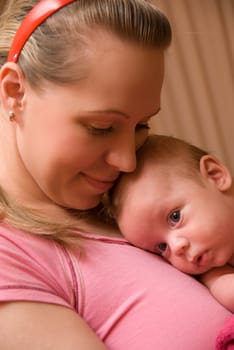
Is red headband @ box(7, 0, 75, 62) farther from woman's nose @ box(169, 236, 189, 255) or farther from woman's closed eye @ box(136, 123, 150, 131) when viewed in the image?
woman's nose @ box(169, 236, 189, 255)

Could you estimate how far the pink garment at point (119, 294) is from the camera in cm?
87

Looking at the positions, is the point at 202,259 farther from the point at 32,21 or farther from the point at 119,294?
the point at 32,21

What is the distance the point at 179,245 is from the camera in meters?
0.96

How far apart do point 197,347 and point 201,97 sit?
130cm

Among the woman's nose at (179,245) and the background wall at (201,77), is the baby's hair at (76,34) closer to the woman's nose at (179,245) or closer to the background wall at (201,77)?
the woman's nose at (179,245)

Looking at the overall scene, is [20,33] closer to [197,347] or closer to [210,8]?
[197,347]

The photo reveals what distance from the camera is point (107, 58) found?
0.87m

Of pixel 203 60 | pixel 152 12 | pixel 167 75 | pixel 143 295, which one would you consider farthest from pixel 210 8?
pixel 143 295

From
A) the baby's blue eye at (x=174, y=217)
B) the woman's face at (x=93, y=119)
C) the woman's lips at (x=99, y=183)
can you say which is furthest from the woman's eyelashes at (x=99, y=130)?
the baby's blue eye at (x=174, y=217)

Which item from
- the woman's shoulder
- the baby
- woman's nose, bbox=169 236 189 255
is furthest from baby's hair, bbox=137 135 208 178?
the woman's shoulder

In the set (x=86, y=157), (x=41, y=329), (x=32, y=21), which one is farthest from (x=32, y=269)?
(x=32, y=21)

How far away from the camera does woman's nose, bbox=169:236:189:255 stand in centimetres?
96

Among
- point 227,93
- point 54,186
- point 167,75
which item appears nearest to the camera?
point 54,186

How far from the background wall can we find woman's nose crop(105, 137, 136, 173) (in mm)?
957
